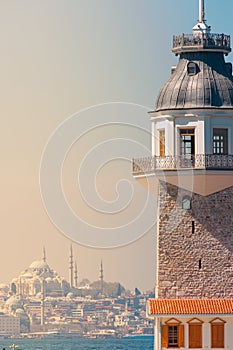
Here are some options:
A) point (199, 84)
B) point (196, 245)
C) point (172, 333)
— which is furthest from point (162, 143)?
point (172, 333)

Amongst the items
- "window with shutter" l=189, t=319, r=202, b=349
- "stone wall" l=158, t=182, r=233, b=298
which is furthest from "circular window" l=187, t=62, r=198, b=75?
"window with shutter" l=189, t=319, r=202, b=349

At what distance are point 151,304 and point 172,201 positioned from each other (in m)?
4.24

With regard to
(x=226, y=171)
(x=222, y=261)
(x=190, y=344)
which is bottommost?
(x=190, y=344)

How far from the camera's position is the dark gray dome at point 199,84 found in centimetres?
5322

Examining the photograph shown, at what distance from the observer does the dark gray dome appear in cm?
5322

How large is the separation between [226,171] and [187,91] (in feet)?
11.7

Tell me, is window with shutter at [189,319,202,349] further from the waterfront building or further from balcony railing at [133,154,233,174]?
balcony railing at [133,154,233,174]

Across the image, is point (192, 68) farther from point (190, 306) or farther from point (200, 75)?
point (190, 306)

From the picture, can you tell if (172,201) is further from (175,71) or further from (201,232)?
(175,71)

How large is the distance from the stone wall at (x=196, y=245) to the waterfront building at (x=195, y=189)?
0.04 metres

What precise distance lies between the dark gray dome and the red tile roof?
764cm

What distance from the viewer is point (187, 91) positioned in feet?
176

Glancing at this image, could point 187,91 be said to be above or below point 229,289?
above

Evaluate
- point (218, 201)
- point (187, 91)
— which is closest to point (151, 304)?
point (218, 201)
